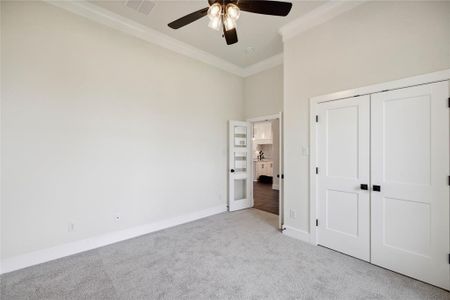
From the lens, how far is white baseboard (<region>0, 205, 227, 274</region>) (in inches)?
96.0

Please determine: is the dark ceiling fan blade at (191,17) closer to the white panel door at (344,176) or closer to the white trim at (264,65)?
the white panel door at (344,176)

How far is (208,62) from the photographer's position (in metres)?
4.52

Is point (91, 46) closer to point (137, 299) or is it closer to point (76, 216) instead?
Answer: point (76, 216)

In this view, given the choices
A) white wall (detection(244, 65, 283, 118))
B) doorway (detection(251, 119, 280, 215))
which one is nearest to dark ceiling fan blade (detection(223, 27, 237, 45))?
white wall (detection(244, 65, 283, 118))

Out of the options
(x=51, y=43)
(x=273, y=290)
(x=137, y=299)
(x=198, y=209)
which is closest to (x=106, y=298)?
(x=137, y=299)

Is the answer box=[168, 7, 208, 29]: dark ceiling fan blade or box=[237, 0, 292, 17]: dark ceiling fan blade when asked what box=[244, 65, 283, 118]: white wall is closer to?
box=[237, 0, 292, 17]: dark ceiling fan blade

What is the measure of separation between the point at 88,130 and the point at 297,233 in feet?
12.1

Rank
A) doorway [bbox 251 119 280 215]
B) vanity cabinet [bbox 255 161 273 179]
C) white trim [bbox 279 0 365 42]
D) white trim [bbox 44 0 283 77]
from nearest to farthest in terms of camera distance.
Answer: white trim [bbox 279 0 365 42] < white trim [bbox 44 0 283 77] < doorway [bbox 251 119 280 215] < vanity cabinet [bbox 255 161 273 179]

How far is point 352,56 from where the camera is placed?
2.74 meters

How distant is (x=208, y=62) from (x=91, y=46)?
7.49ft

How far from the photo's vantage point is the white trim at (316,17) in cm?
277

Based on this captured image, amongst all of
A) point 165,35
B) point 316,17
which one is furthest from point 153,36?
point 316,17

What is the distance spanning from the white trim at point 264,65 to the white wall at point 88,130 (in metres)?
1.34

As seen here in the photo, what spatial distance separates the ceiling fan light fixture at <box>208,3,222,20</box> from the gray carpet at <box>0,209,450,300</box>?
2.76 m
